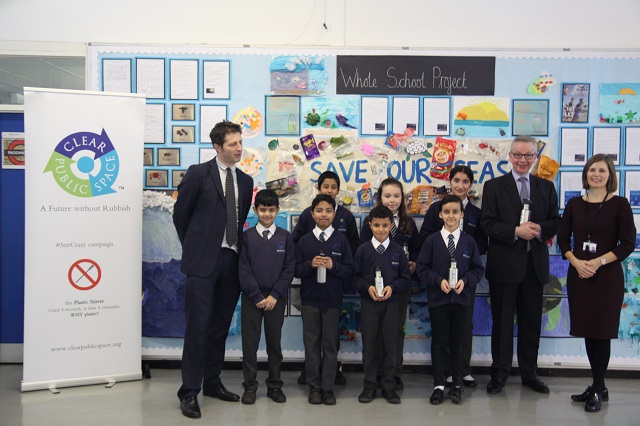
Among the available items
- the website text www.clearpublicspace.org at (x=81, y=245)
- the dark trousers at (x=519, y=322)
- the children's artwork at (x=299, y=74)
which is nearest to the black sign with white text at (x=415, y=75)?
the children's artwork at (x=299, y=74)

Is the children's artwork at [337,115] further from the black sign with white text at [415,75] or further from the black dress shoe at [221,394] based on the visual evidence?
the black dress shoe at [221,394]

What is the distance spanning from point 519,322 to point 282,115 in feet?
7.56

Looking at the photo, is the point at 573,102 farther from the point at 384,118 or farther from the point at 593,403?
the point at 593,403

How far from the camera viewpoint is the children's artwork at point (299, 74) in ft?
14.6

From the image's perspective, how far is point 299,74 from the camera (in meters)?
4.45

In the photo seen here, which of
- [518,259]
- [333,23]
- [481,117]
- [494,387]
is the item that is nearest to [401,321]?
[494,387]

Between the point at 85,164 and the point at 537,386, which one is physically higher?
the point at 85,164

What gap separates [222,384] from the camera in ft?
12.8

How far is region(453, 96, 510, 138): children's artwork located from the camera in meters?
4.43

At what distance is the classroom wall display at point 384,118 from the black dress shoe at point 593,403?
2.44 ft

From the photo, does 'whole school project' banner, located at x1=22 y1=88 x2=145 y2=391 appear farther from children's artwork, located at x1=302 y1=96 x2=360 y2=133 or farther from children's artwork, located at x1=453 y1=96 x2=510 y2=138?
children's artwork, located at x1=453 y1=96 x2=510 y2=138

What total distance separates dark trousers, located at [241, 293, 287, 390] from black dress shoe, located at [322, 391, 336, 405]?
0.30 meters

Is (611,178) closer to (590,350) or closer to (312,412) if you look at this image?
(590,350)

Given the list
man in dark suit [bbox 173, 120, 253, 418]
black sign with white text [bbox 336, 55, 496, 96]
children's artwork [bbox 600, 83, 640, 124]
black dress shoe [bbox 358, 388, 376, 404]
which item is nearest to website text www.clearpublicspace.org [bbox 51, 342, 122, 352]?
man in dark suit [bbox 173, 120, 253, 418]
